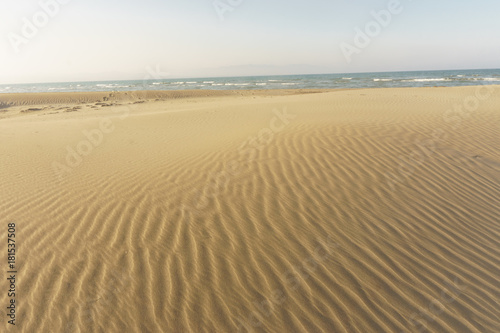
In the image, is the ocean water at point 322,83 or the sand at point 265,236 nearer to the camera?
the sand at point 265,236

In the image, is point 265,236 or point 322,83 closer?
point 265,236

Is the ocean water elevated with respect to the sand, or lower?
lower

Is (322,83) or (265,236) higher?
(265,236)

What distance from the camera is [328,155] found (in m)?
6.14

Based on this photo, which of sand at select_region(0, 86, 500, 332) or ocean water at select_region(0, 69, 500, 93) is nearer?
sand at select_region(0, 86, 500, 332)

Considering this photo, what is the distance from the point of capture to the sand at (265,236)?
274 cm

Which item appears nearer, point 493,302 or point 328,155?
point 493,302

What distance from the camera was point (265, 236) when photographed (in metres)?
3.75

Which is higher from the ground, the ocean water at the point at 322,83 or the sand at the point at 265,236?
the sand at the point at 265,236

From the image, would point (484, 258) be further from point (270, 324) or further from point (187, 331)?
point (187, 331)

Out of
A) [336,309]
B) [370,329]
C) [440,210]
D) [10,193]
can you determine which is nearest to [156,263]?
[336,309]

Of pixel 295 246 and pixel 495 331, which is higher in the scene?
pixel 295 246

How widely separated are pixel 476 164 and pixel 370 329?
5166 mm

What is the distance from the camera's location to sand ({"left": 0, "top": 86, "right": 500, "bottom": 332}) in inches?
108
